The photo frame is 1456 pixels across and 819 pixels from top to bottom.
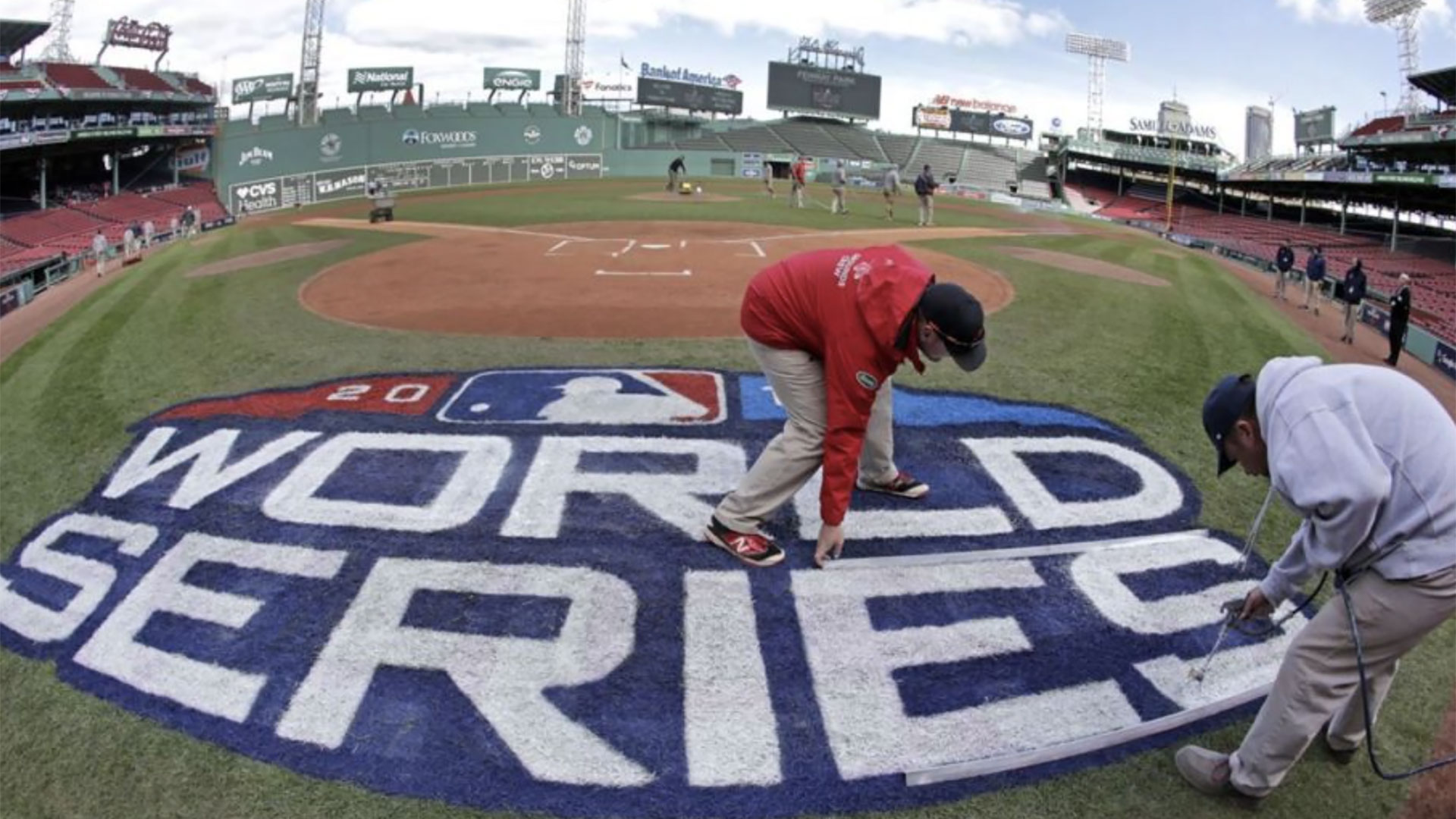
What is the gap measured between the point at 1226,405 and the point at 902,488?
132 inches

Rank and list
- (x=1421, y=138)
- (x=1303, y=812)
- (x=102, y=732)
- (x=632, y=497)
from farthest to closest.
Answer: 1. (x=1421, y=138)
2. (x=632, y=497)
3. (x=102, y=732)
4. (x=1303, y=812)

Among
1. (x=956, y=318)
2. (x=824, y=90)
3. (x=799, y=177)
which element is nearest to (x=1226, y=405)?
(x=956, y=318)

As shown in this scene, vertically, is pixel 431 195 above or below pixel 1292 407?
above

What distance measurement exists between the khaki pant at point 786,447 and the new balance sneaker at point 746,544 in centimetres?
5

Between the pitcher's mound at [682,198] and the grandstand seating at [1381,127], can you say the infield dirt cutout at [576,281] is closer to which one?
the pitcher's mound at [682,198]

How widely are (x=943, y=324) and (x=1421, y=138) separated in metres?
49.0

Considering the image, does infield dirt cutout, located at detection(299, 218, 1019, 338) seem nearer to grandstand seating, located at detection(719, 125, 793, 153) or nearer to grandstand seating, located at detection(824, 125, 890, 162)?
grandstand seating, located at detection(719, 125, 793, 153)

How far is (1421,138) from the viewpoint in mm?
40562

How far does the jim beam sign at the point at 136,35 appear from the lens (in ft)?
194

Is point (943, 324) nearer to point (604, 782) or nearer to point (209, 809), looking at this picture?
point (604, 782)

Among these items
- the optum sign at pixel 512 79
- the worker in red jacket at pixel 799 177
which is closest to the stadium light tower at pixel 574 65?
the optum sign at pixel 512 79

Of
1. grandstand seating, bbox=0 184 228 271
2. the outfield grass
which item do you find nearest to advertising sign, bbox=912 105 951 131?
grandstand seating, bbox=0 184 228 271

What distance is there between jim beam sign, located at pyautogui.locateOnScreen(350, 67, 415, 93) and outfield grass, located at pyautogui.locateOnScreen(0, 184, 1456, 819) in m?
47.5

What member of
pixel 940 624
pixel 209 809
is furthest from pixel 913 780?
pixel 209 809
